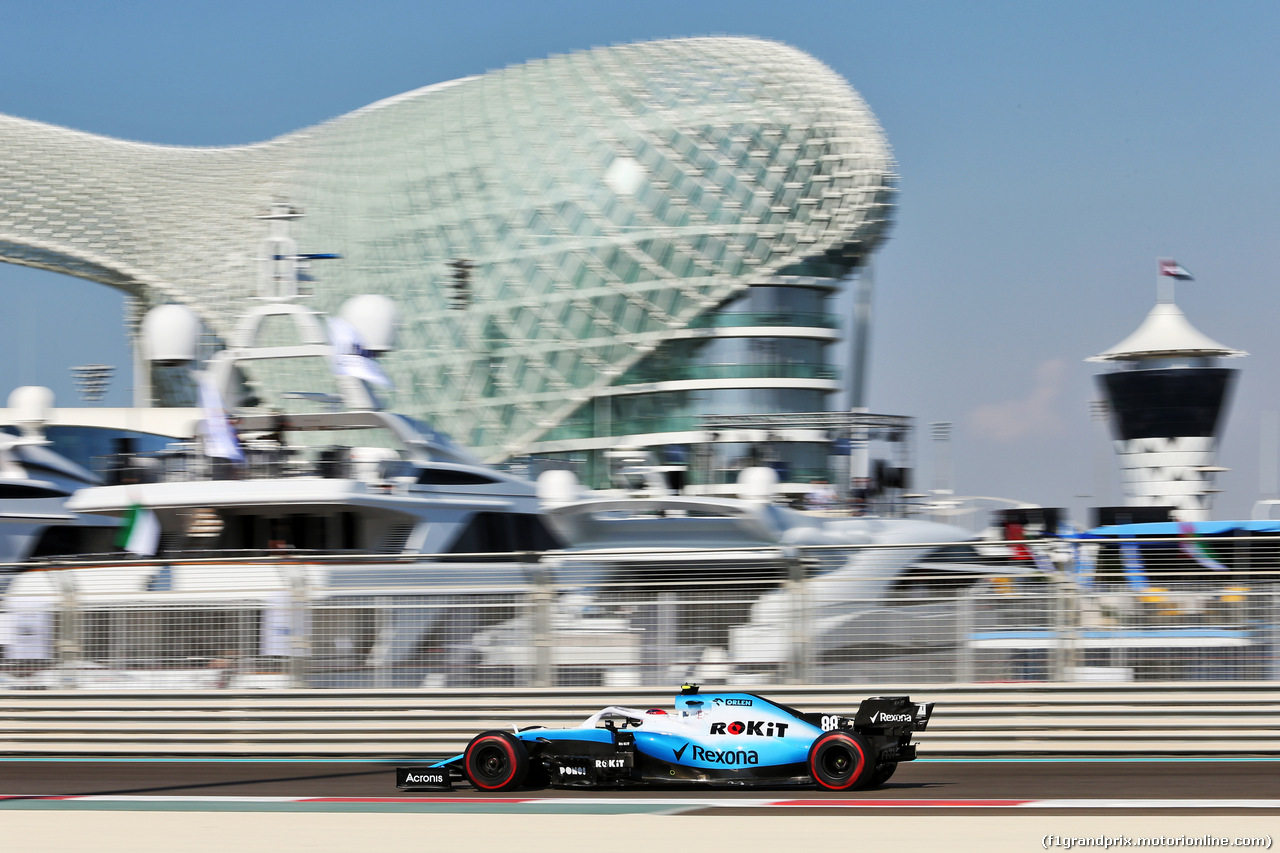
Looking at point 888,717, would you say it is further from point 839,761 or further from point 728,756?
point 728,756

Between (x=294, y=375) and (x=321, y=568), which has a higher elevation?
(x=294, y=375)

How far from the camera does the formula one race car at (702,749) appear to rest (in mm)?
10109

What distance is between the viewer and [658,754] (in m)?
10.4

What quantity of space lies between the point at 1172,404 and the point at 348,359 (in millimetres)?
83031

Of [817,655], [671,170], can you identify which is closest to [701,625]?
[817,655]

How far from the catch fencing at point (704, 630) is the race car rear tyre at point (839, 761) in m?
1.95

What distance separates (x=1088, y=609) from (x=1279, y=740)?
5.84 ft

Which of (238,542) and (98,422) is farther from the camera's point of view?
(98,422)

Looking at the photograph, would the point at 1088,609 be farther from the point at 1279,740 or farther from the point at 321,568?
the point at 321,568

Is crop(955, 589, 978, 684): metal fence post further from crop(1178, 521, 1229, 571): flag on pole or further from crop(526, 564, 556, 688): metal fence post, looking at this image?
crop(526, 564, 556, 688): metal fence post

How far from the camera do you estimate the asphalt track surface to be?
9.58 metres

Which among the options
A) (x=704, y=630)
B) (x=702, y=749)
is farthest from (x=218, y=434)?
(x=702, y=749)

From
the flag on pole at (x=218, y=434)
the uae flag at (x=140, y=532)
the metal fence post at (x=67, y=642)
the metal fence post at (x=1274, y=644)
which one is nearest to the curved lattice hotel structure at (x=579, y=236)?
the flag on pole at (x=218, y=434)

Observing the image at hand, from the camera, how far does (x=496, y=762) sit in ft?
34.5
